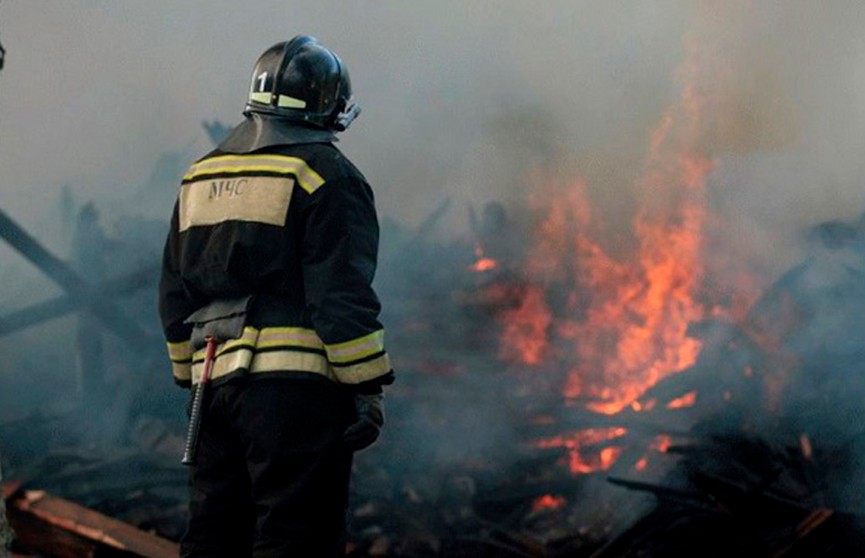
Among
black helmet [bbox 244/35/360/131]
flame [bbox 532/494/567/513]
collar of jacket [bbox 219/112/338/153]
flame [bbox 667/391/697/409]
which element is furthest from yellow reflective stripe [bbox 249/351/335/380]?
flame [bbox 667/391/697/409]

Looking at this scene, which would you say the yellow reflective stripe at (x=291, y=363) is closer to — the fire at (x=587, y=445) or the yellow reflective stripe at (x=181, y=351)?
the yellow reflective stripe at (x=181, y=351)

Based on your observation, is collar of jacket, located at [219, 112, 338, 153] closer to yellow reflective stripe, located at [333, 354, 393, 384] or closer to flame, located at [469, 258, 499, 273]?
yellow reflective stripe, located at [333, 354, 393, 384]

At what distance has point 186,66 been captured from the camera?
40.3 ft

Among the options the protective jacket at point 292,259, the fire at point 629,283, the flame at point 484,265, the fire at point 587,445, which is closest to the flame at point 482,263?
the flame at point 484,265

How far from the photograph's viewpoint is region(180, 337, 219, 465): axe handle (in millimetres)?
3705

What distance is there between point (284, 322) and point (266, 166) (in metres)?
0.55

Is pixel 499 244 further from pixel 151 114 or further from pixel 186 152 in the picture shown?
pixel 151 114

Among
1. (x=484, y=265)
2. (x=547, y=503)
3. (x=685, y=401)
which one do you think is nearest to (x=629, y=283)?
(x=484, y=265)

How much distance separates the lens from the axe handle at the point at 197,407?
371 cm

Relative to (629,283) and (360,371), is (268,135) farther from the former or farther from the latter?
(629,283)

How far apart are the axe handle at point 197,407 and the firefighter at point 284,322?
0.03 metres

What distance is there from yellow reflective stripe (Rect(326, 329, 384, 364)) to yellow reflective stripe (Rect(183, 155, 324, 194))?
0.54 metres

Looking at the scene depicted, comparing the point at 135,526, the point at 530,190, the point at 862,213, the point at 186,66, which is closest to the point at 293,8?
the point at 186,66

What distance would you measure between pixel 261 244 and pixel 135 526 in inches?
131
